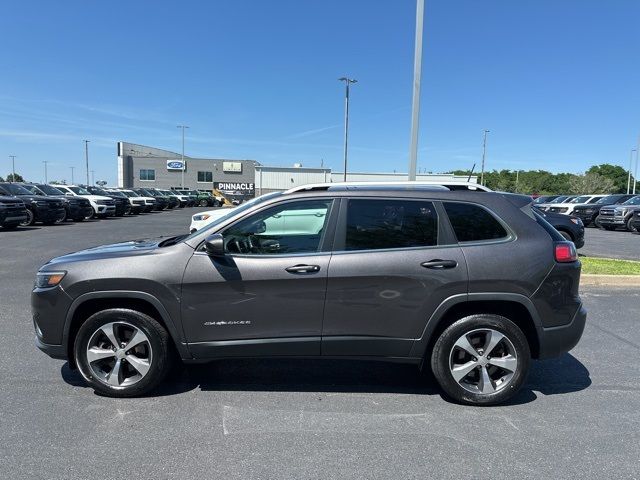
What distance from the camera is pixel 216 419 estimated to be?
354cm

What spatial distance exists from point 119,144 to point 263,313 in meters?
84.8

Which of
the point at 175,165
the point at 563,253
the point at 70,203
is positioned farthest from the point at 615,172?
the point at 563,253

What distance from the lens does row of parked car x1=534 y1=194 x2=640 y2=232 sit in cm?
2158

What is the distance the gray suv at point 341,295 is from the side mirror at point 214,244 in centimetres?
2

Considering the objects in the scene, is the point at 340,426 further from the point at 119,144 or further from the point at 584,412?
the point at 119,144

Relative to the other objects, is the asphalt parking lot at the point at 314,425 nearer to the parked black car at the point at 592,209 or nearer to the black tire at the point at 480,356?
the black tire at the point at 480,356

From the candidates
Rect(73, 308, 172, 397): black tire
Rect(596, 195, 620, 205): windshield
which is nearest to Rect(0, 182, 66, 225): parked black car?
Rect(73, 308, 172, 397): black tire

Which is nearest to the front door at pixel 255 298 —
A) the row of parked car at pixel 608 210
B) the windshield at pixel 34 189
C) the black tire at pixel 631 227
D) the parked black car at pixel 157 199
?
the row of parked car at pixel 608 210

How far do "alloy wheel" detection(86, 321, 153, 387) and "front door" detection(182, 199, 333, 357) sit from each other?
426 mm

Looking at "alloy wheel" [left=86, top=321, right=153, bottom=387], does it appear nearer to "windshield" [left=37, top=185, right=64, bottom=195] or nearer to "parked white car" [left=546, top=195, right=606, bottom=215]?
"windshield" [left=37, top=185, right=64, bottom=195]

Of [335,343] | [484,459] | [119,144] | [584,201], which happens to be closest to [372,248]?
[335,343]

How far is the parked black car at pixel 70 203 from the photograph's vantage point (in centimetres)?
2205

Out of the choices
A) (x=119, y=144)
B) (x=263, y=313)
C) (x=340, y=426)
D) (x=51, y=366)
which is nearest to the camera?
(x=340, y=426)

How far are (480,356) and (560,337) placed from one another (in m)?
0.67
